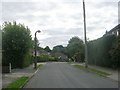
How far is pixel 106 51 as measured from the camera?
4328 centimetres

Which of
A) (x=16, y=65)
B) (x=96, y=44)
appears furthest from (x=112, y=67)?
(x=16, y=65)

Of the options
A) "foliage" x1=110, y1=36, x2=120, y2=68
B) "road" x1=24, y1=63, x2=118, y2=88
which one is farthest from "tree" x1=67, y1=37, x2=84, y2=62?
"road" x1=24, y1=63, x2=118, y2=88

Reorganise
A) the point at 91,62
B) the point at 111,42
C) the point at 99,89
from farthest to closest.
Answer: the point at 91,62 < the point at 111,42 < the point at 99,89

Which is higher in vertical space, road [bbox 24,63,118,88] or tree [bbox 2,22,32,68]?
tree [bbox 2,22,32,68]

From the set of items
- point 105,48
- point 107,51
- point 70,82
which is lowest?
point 70,82

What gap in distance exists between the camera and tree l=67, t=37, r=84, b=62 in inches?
3492

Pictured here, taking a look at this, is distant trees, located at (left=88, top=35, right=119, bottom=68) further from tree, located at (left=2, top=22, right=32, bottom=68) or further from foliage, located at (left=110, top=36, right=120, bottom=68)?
tree, located at (left=2, top=22, right=32, bottom=68)

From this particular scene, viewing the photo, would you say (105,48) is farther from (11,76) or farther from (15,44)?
(11,76)

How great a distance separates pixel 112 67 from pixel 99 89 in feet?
76.0

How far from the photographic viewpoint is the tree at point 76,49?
88.7 metres

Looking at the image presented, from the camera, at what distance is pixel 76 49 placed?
403 feet

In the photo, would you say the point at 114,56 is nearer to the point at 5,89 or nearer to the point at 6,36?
the point at 6,36

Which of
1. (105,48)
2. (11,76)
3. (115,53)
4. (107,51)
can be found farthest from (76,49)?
(11,76)

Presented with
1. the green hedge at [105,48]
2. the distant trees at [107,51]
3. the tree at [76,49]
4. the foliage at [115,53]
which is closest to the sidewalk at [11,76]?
the foliage at [115,53]
